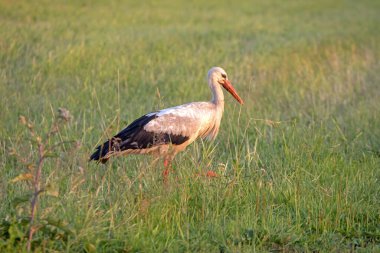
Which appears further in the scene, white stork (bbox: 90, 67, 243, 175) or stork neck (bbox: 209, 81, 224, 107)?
stork neck (bbox: 209, 81, 224, 107)

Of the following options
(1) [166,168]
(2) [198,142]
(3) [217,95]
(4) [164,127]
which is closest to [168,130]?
(4) [164,127]

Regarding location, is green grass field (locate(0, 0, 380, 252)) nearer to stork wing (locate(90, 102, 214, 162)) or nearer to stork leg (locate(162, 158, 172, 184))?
stork leg (locate(162, 158, 172, 184))

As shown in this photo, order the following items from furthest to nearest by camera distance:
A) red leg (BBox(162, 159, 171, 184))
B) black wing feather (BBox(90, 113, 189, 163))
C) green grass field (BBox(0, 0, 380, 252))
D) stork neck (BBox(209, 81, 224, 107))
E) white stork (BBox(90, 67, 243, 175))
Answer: stork neck (BBox(209, 81, 224, 107)), white stork (BBox(90, 67, 243, 175)), black wing feather (BBox(90, 113, 189, 163)), red leg (BBox(162, 159, 171, 184)), green grass field (BBox(0, 0, 380, 252))

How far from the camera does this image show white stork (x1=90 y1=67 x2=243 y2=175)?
6.06 meters

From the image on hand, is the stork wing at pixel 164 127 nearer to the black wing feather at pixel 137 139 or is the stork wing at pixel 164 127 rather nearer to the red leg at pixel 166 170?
the black wing feather at pixel 137 139

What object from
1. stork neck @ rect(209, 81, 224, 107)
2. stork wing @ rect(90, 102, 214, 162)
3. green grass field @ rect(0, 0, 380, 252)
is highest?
stork neck @ rect(209, 81, 224, 107)

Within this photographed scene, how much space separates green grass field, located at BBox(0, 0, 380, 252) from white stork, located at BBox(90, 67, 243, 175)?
167 mm

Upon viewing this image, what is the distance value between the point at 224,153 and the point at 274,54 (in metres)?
7.03

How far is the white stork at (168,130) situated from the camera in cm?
606

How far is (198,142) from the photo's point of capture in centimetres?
737

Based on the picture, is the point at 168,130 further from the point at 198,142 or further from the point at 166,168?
the point at 198,142

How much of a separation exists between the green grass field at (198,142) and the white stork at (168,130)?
167mm

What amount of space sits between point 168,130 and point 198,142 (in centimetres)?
109

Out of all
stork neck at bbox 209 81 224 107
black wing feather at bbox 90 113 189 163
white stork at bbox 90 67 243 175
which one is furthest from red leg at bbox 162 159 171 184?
stork neck at bbox 209 81 224 107
